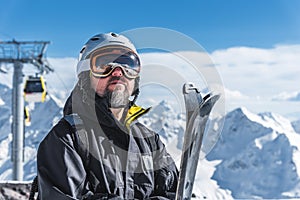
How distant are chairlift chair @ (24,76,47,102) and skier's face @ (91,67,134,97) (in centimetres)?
1390

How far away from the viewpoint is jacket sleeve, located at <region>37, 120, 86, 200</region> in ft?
6.94

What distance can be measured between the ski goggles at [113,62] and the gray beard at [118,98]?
0.09 meters

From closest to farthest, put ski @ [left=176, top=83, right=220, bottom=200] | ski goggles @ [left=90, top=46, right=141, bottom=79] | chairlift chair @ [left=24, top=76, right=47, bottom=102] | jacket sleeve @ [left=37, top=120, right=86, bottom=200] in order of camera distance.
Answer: ski @ [left=176, top=83, right=220, bottom=200], jacket sleeve @ [left=37, top=120, right=86, bottom=200], ski goggles @ [left=90, top=46, right=141, bottom=79], chairlift chair @ [left=24, top=76, right=47, bottom=102]

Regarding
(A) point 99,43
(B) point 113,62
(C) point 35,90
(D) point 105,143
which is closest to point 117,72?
(B) point 113,62

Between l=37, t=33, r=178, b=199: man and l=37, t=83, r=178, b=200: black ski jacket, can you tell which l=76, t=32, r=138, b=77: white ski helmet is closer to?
l=37, t=33, r=178, b=199: man

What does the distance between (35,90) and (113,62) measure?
554 inches

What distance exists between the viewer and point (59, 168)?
2119mm

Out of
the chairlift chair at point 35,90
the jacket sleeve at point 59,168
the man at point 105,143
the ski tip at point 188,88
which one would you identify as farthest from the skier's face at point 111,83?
the chairlift chair at point 35,90

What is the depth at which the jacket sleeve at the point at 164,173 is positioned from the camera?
2.43m

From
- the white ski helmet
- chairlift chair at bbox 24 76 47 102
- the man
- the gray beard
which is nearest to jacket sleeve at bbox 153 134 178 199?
the man

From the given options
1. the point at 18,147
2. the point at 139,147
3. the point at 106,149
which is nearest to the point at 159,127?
the point at 139,147

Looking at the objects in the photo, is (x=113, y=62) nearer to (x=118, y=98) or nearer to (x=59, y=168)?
(x=118, y=98)

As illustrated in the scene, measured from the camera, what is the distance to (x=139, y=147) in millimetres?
2408

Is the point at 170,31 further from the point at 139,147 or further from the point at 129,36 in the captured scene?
the point at 139,147
